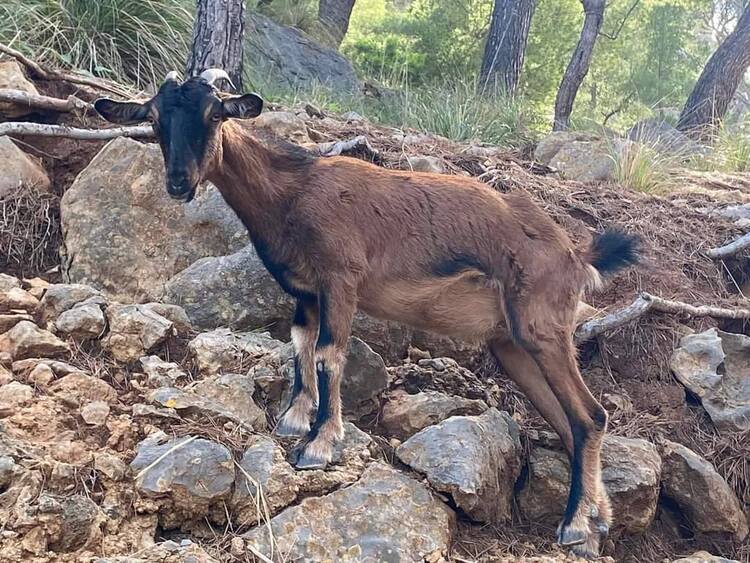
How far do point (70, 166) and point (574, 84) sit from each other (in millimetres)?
7757

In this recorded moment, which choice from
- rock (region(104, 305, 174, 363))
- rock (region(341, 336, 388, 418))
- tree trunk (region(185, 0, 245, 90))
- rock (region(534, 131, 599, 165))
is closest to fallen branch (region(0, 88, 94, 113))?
tree trunk (region(185, 0, 245, 90))

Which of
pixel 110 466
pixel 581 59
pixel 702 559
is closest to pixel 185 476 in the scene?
pixel 110 466

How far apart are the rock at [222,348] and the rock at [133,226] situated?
0.97 metres

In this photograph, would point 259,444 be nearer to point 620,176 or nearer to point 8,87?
point 8,87

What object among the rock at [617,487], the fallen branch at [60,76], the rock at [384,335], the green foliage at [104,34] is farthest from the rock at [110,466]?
the green foliage at [104,34]

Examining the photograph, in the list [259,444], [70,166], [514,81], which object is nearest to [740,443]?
[259,444]

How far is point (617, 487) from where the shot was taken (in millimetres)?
4359

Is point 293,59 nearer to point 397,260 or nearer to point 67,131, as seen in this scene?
point 67,131

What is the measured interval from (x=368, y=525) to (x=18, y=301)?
226cm

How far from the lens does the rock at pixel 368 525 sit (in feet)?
11.5

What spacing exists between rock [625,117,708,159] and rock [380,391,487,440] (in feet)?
18.2

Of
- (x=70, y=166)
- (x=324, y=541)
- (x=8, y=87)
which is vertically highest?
(x=8, y=87)

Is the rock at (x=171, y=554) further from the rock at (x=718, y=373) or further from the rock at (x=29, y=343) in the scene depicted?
the rock at (x=718, y=373)

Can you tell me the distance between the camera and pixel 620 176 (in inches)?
320
